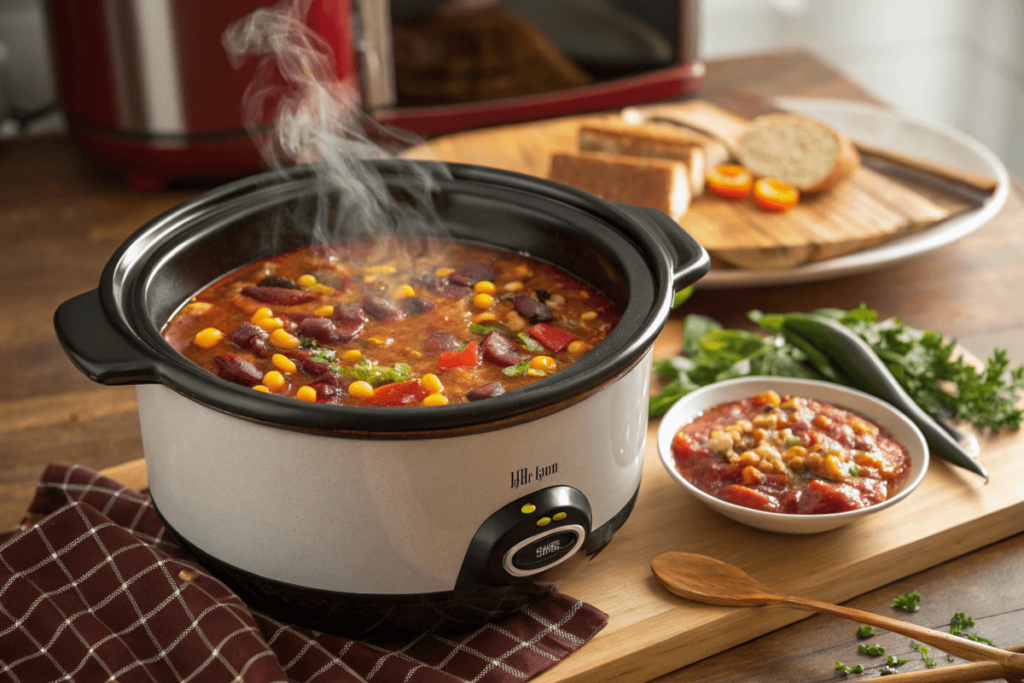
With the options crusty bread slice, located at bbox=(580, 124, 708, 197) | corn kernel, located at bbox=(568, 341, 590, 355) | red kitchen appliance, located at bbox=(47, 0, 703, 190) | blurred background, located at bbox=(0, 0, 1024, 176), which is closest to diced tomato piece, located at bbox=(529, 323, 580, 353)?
corn kernel, located at bbox=(568, 341, 590, 355)

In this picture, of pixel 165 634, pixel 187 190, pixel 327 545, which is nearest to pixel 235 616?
pixel 165 634

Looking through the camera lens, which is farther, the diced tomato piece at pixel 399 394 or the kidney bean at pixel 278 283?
the kidney bean at pixel 278 283

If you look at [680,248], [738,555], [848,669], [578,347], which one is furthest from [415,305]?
[848,669]

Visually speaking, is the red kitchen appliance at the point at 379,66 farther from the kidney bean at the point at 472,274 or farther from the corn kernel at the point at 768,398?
the corn kernel at the point at 768,398

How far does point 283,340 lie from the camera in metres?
1.61

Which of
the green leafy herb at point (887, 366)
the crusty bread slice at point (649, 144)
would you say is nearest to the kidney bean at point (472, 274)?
the green leafy herb at point (887, 366)

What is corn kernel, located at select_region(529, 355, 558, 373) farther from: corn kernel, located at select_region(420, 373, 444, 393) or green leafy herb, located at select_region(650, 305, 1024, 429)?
green leafy herb, located at select_region(650, 305, 1024, 429)

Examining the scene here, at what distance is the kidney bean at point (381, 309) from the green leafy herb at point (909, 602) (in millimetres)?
983

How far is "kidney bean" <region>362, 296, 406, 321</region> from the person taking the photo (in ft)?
5.61

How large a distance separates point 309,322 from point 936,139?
2305 mm

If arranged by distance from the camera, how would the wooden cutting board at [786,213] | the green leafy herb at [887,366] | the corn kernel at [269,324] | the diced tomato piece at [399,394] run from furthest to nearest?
the wooden cutting board at [786,213] < the green leafy herb at [887,366] < the corn kernel at [269,324] < the diced tomato piece at [399,394]

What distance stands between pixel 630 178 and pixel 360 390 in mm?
1361

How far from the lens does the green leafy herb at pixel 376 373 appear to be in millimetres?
1517

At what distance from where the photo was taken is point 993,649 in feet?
4.59
